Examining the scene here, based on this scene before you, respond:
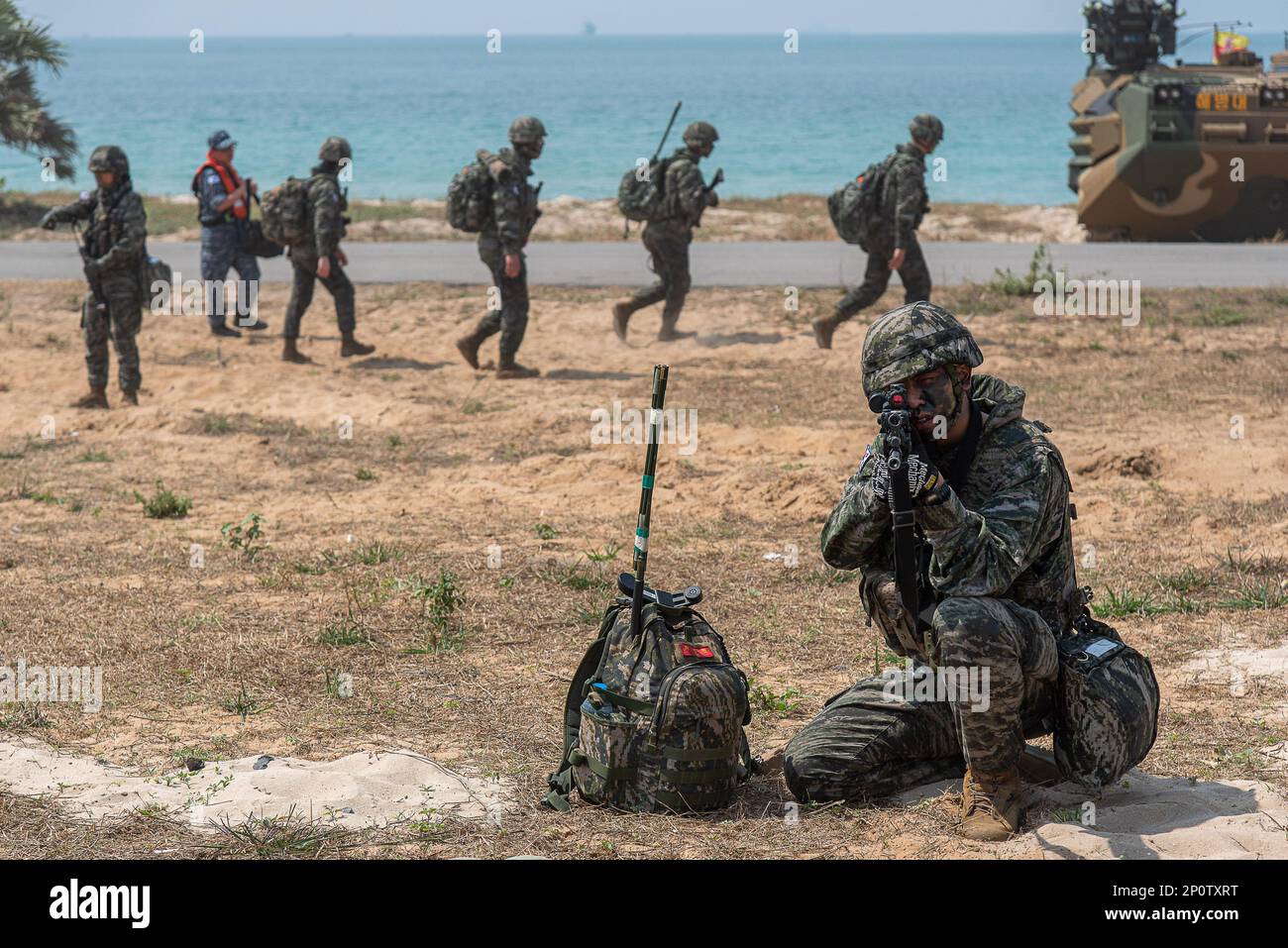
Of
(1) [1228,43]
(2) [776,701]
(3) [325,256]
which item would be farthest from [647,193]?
(1) [1228,43]

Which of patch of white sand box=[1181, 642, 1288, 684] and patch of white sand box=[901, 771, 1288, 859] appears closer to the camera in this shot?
patch of white sand box=[901, 771, 1288, 859]

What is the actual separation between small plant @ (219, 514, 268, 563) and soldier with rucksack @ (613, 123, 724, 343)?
6492 mm

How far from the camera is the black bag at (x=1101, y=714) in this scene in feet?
14.9

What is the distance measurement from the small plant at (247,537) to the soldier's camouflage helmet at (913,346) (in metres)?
4.47

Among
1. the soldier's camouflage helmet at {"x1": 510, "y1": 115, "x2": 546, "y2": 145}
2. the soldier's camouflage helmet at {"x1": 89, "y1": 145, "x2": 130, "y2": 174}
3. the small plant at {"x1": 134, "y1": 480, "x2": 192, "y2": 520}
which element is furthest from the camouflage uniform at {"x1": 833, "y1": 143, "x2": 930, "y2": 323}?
the small plant at {"x1": 134, "y1": 480, "x2": 192, "y2": 520}

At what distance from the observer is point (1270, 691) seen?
5.68 metres

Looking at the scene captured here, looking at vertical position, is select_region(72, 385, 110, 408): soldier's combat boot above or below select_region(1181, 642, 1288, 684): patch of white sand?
above

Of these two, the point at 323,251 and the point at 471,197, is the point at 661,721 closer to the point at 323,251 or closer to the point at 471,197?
the point at 471,197

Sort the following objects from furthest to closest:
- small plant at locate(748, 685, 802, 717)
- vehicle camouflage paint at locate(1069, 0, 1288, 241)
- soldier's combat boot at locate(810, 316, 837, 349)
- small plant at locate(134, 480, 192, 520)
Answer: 1. vehicle camouflage paint at locate(1069, 0, 1288, 241)
2. soldier's combat boot at locate(810, 316, 837, 349)
3. small plant at locate(134, 480, 192, 520)
4. small plant at locate(748, 685, 802, 717)

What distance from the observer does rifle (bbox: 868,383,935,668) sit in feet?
13.8

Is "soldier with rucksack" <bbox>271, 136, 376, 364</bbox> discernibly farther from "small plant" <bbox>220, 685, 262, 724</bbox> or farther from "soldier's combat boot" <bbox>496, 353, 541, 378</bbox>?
"small plant" <bbox>220, 685, 262, 724</bbox>

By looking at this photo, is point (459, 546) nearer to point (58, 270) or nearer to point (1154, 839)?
point (1154, 839)

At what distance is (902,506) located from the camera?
4.24 m
